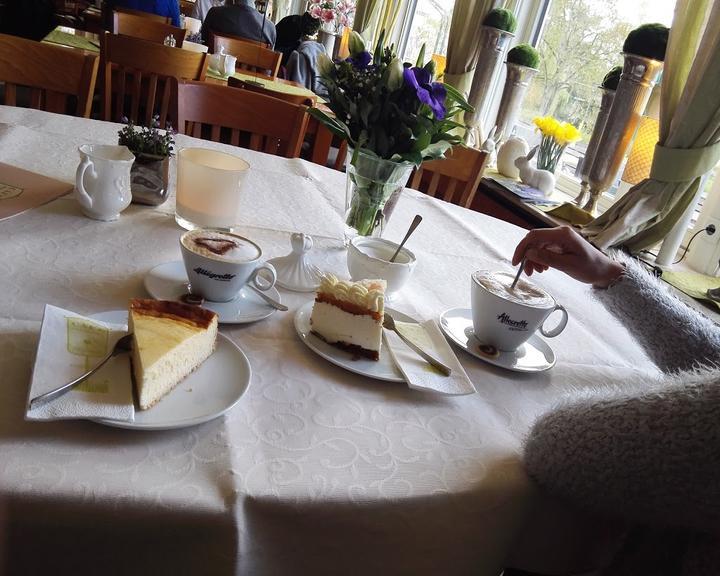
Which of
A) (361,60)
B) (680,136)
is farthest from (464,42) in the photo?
(361,60)

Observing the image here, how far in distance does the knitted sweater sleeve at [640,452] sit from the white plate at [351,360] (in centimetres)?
18

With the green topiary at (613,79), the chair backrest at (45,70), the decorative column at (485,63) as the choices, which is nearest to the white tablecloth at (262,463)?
the chair backrest at (45,70)

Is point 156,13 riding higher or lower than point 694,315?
higher

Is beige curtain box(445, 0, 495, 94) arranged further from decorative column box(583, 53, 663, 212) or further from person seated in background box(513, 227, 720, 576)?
person seated in background box(513, 227, 720, 576)

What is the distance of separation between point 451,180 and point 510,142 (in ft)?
3.67

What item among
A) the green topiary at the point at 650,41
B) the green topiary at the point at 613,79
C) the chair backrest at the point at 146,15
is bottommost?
the chair backrest at the point at 146,15

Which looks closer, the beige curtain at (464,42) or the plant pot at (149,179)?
the plant pot at (149,179)

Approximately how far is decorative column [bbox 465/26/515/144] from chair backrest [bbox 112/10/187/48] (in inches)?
60.4

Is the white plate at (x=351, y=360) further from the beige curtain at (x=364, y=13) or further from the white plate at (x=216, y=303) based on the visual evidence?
the beige curtain at (x=364, y=13)

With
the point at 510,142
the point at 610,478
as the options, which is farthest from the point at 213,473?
the point at 510,142

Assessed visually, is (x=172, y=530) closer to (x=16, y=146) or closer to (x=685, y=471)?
(x=685, y=471)

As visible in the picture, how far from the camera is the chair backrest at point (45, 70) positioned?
4.73ft

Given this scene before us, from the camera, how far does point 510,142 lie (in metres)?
2.85

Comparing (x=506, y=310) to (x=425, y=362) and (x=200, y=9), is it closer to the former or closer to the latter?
(x=425, y=362)
